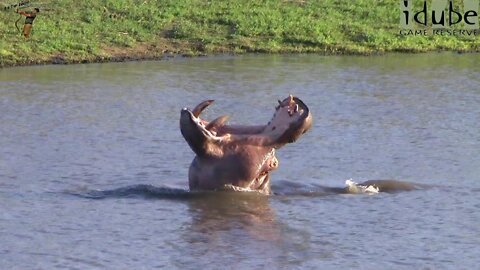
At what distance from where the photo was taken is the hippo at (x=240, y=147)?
43.1 ft

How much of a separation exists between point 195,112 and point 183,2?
1993 centimetres

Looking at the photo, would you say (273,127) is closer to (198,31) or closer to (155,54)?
(155,54)

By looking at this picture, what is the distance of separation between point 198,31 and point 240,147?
57.9ft

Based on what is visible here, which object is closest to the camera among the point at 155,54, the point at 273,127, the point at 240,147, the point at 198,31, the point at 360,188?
the point at 240,147

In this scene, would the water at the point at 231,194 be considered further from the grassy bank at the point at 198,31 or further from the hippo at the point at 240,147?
the grassy bank at the point at 198,31

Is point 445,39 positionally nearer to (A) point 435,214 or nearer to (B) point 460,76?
(B) point 460,76

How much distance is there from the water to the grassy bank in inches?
83.0

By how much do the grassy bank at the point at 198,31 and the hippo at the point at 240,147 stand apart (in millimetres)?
14401

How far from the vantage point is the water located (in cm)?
1142

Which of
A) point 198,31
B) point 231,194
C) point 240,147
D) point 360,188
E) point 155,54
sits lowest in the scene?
point 155,54

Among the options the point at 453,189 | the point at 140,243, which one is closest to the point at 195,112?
the point at 140,243

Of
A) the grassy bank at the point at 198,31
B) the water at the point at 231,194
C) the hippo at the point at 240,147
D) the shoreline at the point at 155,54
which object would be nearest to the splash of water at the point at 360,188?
the water at the point at 231,194

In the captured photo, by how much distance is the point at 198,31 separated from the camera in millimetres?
30656

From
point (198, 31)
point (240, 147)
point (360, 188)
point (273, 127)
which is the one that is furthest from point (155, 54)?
point (240, 147)
